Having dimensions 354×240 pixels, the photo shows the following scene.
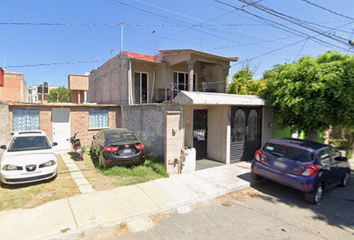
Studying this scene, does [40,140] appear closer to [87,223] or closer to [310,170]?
[87,223]

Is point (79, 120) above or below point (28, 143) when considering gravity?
above

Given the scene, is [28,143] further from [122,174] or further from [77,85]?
[77,85]

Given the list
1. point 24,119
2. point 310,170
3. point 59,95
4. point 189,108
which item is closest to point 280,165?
point 310,170

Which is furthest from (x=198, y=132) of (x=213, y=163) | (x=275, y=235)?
(x=275, y=235)

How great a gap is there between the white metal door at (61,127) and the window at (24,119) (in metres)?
0.80

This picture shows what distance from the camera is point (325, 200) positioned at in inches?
216

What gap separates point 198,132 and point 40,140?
6.35 meters

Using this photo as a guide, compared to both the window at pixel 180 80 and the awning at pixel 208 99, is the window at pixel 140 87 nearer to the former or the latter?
the window at pixel 180 80

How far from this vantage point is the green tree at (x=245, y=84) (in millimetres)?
13977

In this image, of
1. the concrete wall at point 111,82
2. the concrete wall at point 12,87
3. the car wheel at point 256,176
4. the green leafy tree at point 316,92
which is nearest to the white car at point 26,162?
the concrete wall at point 111,82

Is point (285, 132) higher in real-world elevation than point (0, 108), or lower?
lower

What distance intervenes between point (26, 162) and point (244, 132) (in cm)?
834

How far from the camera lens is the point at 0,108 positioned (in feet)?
27.9

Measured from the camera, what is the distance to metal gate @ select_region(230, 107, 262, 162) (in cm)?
850
